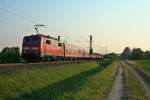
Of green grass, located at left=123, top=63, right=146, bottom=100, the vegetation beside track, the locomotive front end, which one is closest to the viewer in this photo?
green grass, located at left=123, top=63, right=146, bottom=100

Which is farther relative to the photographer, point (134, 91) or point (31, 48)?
point (31, 48)

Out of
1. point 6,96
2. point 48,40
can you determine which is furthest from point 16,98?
point 48,40

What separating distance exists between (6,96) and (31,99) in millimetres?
1447

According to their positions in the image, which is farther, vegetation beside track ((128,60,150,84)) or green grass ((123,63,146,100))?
vegetation beside track ((128,60,150,84))

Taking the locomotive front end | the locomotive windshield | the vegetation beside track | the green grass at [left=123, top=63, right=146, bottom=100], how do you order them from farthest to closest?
the locomotive windshield
the locomotive front end
the vegetation beside track
the green grass at [left=123, top=63, right=146, bottom=100]

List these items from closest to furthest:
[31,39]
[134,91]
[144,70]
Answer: [134,91]
[31,39]
[144,70]

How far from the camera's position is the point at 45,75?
31.0m

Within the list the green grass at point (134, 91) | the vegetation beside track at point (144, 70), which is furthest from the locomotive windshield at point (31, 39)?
the green grass at point (134, 91)

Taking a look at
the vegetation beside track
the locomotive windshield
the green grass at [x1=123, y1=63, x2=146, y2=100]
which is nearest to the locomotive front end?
the locomotive windshield

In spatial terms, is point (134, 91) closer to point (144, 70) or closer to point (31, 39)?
point (31, 39)

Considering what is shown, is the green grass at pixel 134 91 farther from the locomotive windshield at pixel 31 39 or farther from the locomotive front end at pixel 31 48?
the locomotive windshield at pixel 31 39

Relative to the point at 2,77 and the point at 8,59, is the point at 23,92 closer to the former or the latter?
the point at 2,77

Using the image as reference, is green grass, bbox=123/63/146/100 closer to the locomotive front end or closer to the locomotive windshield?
the locomotive front end

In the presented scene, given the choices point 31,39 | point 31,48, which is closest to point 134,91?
point 31,48
